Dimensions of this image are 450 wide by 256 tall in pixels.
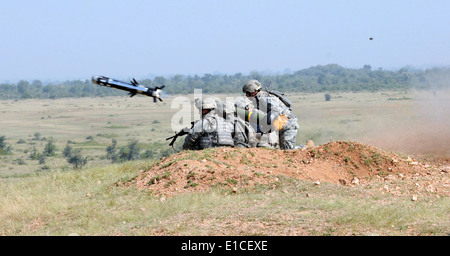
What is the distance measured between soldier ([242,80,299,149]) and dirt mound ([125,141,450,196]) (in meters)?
2.26

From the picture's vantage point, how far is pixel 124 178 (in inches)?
551

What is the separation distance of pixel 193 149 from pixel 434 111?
→ 65.3 feet

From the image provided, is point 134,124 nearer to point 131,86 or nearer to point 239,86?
point 239,86

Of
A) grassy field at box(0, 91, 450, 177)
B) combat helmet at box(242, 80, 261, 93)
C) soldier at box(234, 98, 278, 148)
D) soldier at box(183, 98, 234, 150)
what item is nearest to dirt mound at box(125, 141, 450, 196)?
soldier at box(183, 98, 234, 150)

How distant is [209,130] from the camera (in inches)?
609

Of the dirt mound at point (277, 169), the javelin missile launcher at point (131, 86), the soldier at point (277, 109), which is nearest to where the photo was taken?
the dirt mound at point (277, 169)

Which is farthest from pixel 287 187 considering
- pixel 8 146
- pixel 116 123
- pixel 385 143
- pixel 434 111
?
pixel 116 123

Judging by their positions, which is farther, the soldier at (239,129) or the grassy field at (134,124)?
the grassy field at (134,124)

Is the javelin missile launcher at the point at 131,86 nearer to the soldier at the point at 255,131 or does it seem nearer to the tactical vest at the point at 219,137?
the tactical vest at the point at 219,137

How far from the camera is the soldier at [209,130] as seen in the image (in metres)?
15.4

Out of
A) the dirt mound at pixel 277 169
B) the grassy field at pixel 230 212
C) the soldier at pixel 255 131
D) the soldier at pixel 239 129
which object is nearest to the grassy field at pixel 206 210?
the grassy field at pixel 230 212

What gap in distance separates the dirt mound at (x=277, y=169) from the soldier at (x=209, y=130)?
691 mm
